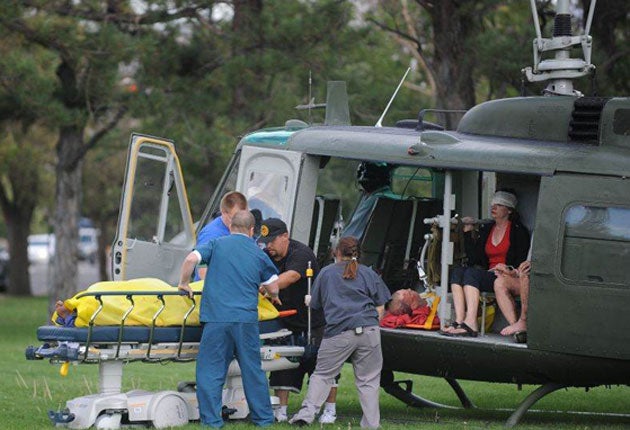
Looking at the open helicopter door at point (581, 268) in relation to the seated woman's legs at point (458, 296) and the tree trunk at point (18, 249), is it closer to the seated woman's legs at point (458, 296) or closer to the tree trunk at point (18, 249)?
the seated woman's legs at point (458, 296)

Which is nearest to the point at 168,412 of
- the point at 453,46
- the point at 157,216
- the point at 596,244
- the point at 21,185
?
the point at 157,216

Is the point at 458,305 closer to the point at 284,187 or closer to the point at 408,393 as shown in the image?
the point at 284,187

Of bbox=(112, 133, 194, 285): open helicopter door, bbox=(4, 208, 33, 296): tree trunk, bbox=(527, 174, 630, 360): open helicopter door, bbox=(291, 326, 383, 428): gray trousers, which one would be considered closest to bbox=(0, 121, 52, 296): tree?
bbox=(4, 208, 33, 296): tree trunk

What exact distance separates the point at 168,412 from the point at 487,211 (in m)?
4.51

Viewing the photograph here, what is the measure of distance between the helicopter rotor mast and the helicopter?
13mm

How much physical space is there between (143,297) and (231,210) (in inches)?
53.9

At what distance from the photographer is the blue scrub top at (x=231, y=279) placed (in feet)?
34.1

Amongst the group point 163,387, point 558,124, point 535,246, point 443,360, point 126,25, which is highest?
point 126,25

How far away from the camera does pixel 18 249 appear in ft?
137

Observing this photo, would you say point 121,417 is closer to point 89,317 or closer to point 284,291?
point 89,317

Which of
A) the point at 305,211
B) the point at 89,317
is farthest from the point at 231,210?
the point at 89,317

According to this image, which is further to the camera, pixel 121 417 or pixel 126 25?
pixel 126 25

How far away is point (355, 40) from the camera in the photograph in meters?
23.2

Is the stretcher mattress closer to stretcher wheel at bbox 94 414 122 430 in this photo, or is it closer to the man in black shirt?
stretcher wheel at bbox 94 414 122 430
